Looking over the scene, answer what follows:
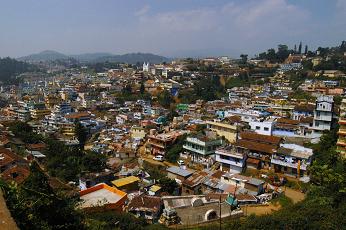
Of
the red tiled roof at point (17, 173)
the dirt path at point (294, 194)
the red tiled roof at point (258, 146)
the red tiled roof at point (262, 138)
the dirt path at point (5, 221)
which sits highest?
the dirt path at point (5, 221)

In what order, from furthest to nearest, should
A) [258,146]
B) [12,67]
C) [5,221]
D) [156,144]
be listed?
[12,67] < [156,144] < [258,146] < [5,221]

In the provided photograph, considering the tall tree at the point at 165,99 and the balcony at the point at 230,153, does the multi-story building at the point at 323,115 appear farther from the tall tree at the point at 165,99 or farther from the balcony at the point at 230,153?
the tall tree at the point at 165,99

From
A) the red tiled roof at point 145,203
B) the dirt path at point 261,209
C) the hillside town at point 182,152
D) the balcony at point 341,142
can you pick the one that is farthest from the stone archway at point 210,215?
the balcony at point 341,142

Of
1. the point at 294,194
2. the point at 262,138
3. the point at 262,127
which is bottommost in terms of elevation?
the point at 294,194

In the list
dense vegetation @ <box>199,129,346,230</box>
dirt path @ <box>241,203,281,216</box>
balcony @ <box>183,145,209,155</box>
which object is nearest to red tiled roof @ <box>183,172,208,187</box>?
balcony @ <box>183,145,209,155</box>

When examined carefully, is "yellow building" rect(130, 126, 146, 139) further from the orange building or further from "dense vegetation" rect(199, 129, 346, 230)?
"dense vegetation" rect(199, 129, 346, 230)

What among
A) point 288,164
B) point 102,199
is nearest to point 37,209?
point 102,199

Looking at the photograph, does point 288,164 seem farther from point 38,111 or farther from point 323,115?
point 38,111
